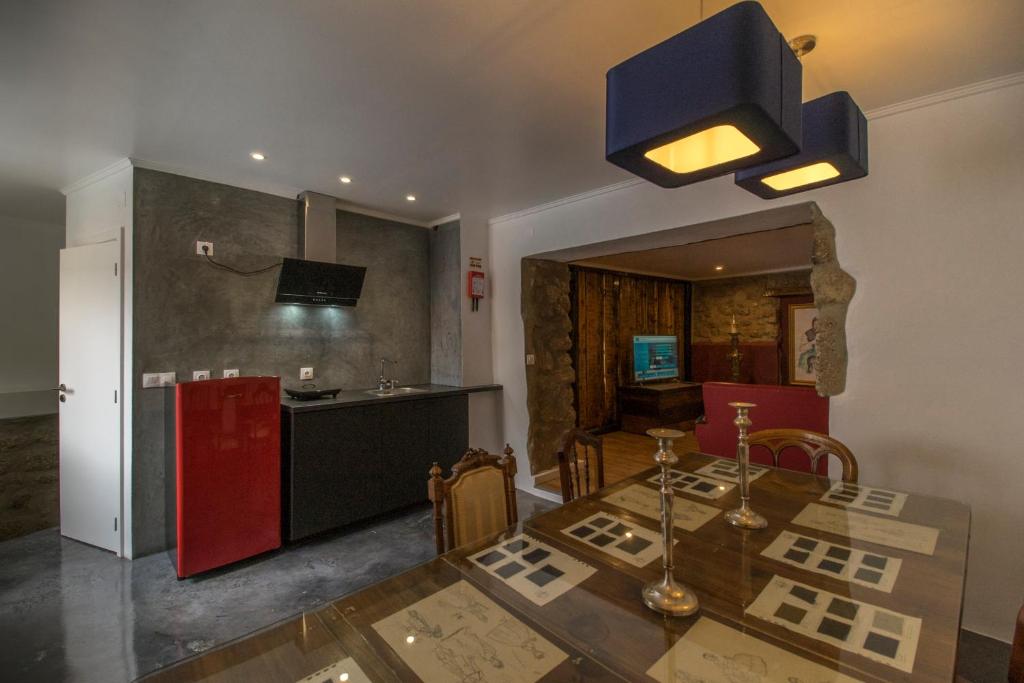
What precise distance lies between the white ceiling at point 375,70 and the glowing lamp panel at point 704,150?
2.39 ft

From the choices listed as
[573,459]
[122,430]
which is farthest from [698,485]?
[122,430]

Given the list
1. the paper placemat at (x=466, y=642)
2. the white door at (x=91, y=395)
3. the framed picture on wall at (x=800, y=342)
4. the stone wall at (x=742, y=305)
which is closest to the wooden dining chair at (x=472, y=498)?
the paper placemat at (x=466, y=642)

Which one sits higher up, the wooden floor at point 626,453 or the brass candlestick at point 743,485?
the brass candlestick at point 743,485

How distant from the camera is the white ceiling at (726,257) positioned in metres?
4.88

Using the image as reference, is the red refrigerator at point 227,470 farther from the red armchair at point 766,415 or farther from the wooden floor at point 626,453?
the red armchair at point 766,415

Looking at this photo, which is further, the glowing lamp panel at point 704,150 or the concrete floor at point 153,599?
the concrete floor at point 153,599

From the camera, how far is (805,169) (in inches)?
61.8

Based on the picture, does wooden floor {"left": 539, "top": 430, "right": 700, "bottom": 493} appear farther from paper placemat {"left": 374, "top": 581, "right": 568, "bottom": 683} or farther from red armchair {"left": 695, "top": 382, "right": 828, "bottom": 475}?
paper placemat {"left": 374, "top": 581, "right": 568, "bottom": 683}

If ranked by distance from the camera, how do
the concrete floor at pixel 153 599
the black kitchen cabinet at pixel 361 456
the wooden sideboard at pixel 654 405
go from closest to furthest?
the concrete floor at pixel 153 599 < the black kitchen cabinet at pixel 361 456 < the wooden sideboard at pixel 654 405

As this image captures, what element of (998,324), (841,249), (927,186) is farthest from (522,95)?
(998,324)

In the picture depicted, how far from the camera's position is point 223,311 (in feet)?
10.3

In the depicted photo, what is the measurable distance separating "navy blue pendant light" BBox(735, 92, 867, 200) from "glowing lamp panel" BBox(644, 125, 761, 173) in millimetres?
276

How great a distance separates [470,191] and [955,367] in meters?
3.08

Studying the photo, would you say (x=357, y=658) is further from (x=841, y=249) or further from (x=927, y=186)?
(x=927, y=186)
